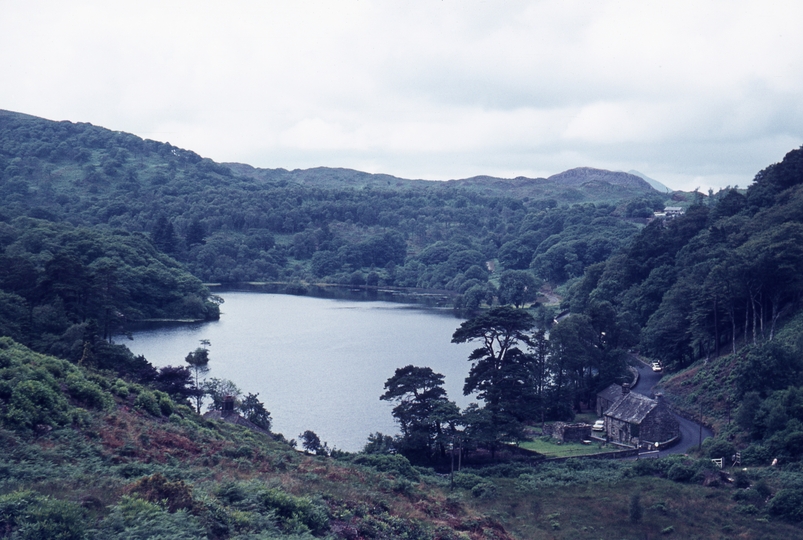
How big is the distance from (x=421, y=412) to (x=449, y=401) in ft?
5.02

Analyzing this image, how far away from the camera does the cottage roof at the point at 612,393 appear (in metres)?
41.8

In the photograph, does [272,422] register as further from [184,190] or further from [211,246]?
[184,190]

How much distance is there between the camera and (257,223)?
145 meters

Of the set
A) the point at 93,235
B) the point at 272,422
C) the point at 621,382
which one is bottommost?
the point at 272,422

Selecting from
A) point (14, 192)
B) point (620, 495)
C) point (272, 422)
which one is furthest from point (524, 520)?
point (14, 192)

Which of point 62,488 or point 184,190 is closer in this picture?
point 62,488

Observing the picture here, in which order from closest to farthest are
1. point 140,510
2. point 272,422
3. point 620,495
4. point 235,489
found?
point 140,510 → point 235,489 → point 620,495 → point 272,422

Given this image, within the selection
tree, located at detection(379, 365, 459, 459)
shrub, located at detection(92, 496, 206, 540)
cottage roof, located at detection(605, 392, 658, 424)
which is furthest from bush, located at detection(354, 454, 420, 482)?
shrub, located at detection(92, 496, 206, 540)

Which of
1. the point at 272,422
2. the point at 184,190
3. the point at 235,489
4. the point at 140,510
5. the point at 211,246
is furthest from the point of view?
the point at 184,190

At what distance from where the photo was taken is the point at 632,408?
37.1 metres

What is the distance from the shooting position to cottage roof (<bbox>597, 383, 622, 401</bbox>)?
137 ft

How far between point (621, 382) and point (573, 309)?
27409 millimetres

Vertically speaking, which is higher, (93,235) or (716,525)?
(93,235)

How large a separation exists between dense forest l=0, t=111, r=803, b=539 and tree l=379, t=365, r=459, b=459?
11 cm
